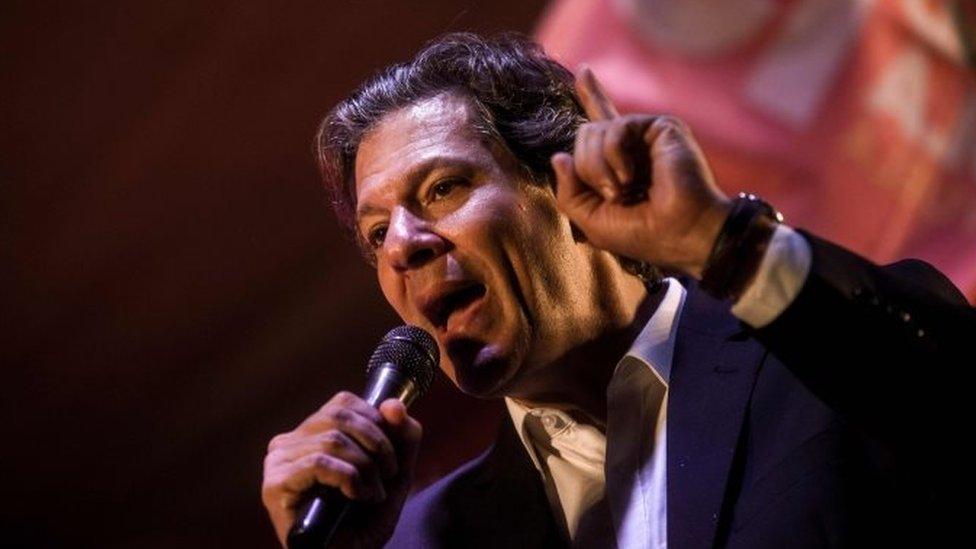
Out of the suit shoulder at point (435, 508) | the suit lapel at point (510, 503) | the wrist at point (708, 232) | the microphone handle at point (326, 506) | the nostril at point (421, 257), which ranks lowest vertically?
the suit shoulder at point (435, 508)

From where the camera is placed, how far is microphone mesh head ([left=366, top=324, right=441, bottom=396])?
1833mm

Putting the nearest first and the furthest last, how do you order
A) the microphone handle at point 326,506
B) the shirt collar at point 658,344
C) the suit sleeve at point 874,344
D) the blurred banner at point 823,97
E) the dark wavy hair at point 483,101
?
1. the suit sleeve at point 874,344
2. the microphone handle at point 326,506
3. the shirt collar at point 658,344
4. the dark wavy hair at point 483,101
5. the blurred banner at point 823,97

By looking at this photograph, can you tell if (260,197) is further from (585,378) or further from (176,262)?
(585,378)

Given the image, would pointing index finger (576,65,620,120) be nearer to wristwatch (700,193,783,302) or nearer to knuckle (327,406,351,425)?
wristwatch (700,193,783,302)

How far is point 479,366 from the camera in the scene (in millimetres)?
2025

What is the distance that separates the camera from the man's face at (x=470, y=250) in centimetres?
204

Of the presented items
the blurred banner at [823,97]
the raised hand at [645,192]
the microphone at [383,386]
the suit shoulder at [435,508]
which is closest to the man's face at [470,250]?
the microphone at [383,386]

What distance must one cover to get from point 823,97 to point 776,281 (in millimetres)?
1835

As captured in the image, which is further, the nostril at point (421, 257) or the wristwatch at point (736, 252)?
the nostril at point (421, 257)

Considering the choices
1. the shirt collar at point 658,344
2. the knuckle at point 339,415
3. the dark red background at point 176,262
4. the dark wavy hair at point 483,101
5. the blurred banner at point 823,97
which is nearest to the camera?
the knuckle at point 339,415

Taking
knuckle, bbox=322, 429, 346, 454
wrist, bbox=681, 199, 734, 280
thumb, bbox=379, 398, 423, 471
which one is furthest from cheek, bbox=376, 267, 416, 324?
wrist, bbox=681, 199, 734, 280

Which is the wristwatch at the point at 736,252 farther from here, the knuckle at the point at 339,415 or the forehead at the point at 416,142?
the forehead at the point at 416,142

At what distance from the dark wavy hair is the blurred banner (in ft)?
1.77

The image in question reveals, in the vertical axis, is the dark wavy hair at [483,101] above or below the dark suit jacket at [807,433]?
above
